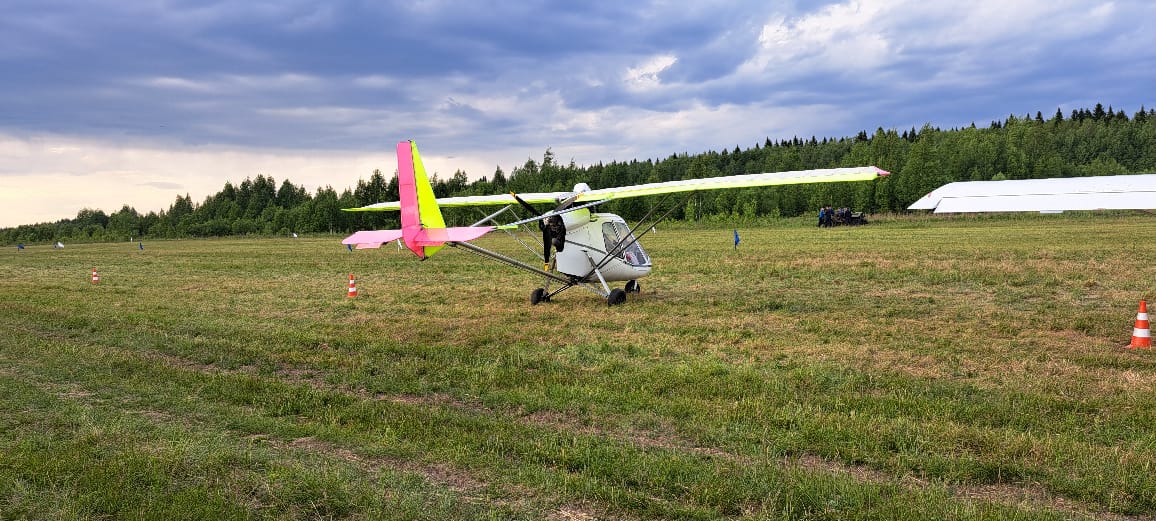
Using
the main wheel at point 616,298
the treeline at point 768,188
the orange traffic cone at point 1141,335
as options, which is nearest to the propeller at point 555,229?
the main wheel at point 616,298

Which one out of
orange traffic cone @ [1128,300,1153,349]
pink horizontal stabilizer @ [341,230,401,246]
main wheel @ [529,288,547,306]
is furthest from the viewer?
main wheel @ [529,288,547,306]

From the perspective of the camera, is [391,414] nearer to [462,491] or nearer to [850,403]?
[462,491]

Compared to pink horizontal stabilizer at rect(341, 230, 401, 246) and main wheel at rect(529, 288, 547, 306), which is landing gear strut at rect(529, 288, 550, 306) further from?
pink horizontal stabilizer at rect(341, 230, 401, 246)

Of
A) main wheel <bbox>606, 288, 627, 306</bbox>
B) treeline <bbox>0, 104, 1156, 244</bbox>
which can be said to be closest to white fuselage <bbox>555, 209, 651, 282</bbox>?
main wheel <bbox>606, 288, 627, 306</bbox>

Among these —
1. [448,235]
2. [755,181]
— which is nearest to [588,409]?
[448,235]

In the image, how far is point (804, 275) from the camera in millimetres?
20453

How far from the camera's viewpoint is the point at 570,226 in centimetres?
1506

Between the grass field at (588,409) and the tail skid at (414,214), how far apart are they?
5.08 ft

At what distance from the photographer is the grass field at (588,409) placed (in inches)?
192

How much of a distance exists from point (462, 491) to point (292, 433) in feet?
7.55

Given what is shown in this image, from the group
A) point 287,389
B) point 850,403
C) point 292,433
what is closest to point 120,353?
point 287,389

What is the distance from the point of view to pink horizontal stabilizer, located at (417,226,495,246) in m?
12.1

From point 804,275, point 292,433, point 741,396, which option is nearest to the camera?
point 292,433

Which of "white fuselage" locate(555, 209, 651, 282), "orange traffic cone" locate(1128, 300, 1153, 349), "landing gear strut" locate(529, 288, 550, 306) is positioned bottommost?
"orange traffic cone" locate(1128, 300, 1153, 349)
